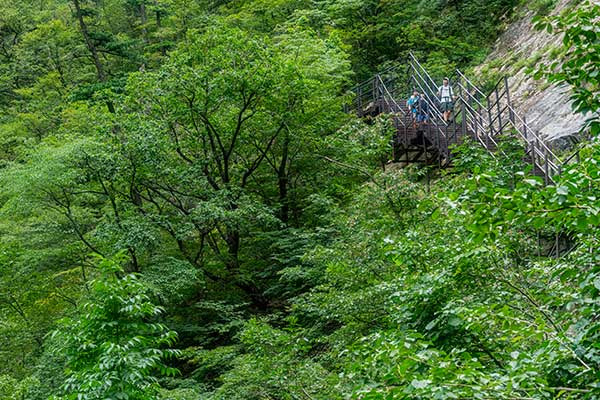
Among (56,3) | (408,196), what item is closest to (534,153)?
(408,196)

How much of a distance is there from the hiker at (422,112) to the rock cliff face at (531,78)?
2462mm

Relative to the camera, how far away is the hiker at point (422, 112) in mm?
12548

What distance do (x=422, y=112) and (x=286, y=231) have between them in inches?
181

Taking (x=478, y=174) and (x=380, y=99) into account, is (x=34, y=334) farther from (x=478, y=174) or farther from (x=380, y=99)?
(x=478, y=174)

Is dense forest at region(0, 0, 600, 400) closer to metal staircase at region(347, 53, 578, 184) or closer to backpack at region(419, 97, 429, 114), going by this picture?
metal staircase at region(347, 53, 578, 184)

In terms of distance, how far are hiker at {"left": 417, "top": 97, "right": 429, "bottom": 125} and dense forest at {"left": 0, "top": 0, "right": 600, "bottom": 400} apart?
1.38 meters

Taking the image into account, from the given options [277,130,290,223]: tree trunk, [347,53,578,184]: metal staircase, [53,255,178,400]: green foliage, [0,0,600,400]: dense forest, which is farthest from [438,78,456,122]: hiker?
[53,255,178,400]: green foliage

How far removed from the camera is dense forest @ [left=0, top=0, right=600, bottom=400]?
2.79m

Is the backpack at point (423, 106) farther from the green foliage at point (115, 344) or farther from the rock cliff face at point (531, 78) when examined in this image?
the green foliage at point (115, 344)

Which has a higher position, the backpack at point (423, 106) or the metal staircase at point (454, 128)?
the backpack at point (423, 106)

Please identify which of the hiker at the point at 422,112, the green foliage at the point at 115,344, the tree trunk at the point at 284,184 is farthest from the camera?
the tree trunk at the point at 284,184

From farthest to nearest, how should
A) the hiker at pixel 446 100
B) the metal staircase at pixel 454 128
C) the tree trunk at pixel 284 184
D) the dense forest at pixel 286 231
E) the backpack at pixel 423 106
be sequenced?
the tree trunk at pixel 284 184
the backpack at pixel 423 106
the hiker at pixel 446 100
the metal staircase at pixel 454 128
the dense forest at pixel 286 231

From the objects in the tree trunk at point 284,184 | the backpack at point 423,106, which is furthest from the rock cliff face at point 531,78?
the tree trunk at point 284,184

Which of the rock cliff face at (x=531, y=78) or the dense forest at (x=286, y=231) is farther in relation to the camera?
the rock cliff face at (x=531, y=78)
